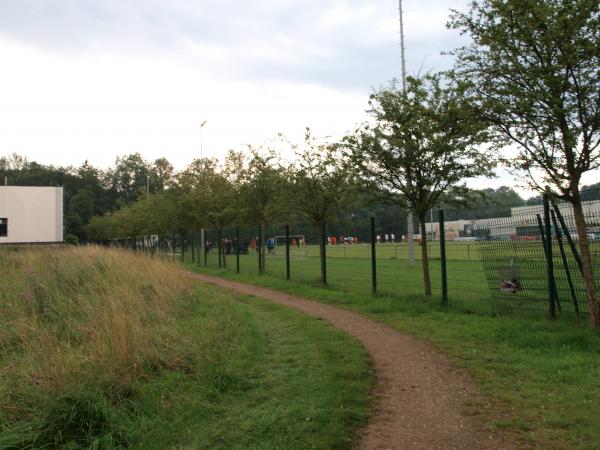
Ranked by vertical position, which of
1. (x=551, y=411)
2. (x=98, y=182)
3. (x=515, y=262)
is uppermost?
(x=98, y=182)

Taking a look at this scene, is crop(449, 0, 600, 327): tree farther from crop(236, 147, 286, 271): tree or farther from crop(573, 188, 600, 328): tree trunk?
crop(236, 147, 286, 271): tree

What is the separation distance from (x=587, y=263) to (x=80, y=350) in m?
7.23

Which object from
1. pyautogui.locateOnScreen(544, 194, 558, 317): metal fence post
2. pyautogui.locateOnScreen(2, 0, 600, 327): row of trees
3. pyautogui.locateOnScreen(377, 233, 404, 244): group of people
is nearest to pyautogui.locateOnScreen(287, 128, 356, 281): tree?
pyautogui.locateOnScreen(2, 0, 600, 327): row of trees

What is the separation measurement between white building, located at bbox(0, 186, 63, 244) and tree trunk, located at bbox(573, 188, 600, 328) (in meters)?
50.9

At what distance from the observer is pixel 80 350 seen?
634 centimetres

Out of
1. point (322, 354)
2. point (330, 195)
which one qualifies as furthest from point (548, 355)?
point (330, 195)

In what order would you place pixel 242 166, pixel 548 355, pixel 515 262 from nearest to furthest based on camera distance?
pixel 548 355
pixel 515 262
pixel 242 166

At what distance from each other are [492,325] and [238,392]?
4.89 meters

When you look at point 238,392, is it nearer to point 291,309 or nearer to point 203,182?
point 291,309

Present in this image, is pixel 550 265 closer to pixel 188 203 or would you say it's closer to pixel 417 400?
pixel 417 400

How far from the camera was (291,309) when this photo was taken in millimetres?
12133

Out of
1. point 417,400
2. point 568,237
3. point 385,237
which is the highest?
point 568,237

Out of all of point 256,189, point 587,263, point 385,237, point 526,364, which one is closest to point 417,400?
point 526,364

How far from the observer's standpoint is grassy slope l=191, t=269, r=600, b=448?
15.5ft
